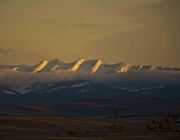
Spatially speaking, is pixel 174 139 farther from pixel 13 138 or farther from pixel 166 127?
pixel 166 127

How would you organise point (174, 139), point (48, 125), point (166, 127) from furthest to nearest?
point (48, 125) → point (166, 127) → point (174, 139)

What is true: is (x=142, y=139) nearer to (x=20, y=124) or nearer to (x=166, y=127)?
(x=166, y=127)

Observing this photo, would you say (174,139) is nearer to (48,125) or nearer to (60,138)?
(60,138)

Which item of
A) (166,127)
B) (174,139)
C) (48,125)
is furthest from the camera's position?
(48,125)

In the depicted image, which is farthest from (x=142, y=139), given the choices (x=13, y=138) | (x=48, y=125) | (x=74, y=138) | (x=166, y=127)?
(x=48, y=125)

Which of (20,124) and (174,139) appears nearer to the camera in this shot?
(174,139)

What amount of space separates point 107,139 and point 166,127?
21.3 meters

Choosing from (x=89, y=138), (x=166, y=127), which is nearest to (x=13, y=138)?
(x=89, y=138)

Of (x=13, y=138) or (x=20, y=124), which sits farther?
(x=20, y=124)

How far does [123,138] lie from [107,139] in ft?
6.72

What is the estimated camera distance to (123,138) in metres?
67.8

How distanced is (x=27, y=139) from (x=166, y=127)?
83.1ft

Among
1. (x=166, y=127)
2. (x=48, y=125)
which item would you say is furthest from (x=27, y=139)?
(x=48, y=125)

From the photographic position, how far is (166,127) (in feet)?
283
